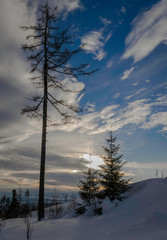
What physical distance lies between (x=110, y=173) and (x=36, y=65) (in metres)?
8.86

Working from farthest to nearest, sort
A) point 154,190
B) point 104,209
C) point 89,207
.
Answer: point 89,207
point 104,209
point 154,190

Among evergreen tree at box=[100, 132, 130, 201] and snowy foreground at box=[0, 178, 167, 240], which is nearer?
snowy foreground at box=[0, 178, 167, 240]

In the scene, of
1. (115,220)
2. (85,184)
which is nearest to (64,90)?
(85,184)

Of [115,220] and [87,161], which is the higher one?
[87,161]

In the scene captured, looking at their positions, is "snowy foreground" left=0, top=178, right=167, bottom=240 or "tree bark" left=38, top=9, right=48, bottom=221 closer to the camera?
"snowy foreground" left=0, top=178, right=167, bottom=240

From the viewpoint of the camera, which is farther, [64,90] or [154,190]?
[64,90]

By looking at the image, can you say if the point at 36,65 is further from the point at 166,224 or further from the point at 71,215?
the point at 166,224

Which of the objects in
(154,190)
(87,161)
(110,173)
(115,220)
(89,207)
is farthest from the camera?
(87,161)

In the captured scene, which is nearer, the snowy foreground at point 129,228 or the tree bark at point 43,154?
the snowy foreground at point 129,228

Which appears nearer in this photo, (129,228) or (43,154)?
(129,228)

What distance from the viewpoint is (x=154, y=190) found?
22.6 ft

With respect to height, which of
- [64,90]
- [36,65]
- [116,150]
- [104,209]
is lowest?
[104,209]

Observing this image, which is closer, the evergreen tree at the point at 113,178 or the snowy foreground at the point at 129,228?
the snowy foreground at the point at 129,228

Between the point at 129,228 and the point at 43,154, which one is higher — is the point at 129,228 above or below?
below
